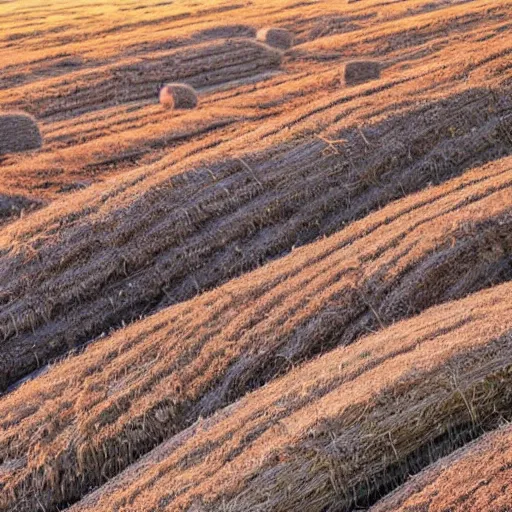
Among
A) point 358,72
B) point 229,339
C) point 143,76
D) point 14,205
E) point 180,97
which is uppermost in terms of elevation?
point 143,76

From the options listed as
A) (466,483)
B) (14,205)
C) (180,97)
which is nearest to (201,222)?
(14,205)

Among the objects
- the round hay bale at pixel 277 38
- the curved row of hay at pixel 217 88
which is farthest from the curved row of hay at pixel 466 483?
the round hay bale at pixel 277 38

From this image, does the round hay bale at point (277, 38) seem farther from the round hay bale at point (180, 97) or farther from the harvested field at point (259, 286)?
the round hay bale at point (180, 97)

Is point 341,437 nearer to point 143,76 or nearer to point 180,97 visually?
point 180,97

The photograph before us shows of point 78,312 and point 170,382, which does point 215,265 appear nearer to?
point 78,312

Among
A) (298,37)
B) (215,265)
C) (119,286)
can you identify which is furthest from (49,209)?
(298,37)

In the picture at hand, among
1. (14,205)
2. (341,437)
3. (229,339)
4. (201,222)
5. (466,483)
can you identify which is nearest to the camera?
(466,483)

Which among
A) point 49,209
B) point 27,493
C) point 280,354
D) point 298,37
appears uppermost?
point 298,37
